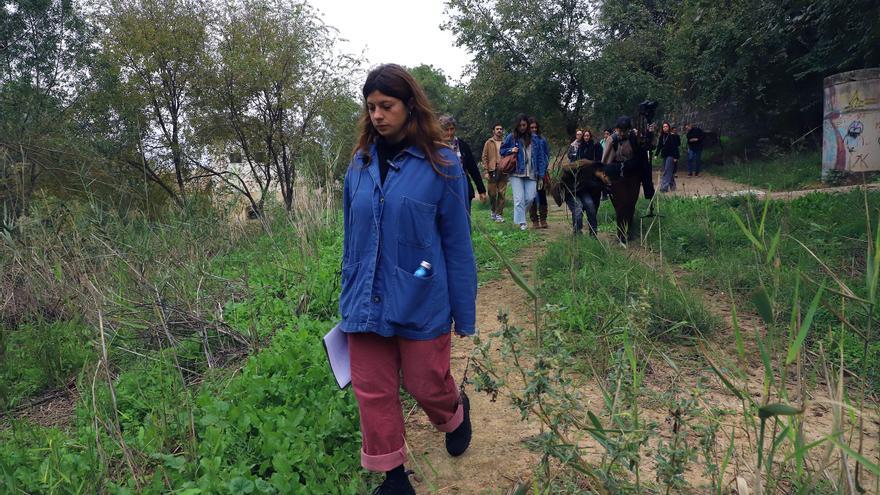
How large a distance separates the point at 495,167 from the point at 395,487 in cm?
683

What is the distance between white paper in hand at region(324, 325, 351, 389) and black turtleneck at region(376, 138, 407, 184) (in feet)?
2.24

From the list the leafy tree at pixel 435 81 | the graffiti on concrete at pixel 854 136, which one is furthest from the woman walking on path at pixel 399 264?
the leafy tree at pixel 435 81

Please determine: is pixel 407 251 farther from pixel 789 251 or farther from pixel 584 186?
pixel 584 186

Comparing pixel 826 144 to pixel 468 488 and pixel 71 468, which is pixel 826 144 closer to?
pixel 468 488

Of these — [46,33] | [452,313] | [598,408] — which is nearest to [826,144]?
[598,408]

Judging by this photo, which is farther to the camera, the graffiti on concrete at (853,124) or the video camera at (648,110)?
the graffiti on concrete at (853,124)

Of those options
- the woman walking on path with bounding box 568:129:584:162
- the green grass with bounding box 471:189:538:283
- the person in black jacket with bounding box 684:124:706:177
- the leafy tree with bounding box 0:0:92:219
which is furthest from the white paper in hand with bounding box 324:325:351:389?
the person in black jacket with bounding box 684:124:706:177

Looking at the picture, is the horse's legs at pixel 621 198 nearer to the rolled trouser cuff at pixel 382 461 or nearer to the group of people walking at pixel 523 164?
the group of people walking at pixel 523 164

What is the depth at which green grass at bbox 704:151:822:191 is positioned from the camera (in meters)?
11.2

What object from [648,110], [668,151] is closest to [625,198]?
[648,110]

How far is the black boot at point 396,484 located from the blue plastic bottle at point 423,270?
2.54 ft

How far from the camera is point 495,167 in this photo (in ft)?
28.1

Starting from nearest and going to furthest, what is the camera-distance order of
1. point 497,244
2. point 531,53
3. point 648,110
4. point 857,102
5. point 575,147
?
point 648,110 < point 497,244 < point 575,147 < point 857,102 < point 531,53

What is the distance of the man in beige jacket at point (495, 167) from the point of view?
28.1 feet
